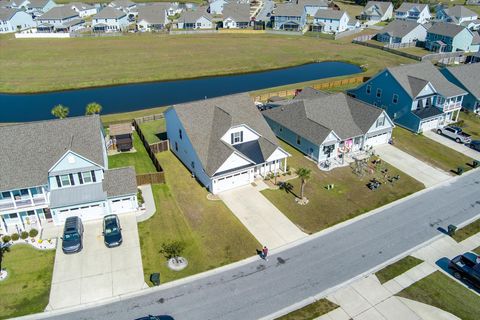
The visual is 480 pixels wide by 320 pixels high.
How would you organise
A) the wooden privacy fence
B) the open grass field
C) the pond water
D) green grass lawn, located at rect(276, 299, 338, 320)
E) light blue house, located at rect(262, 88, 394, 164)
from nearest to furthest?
1. green grass lawn, located at rect(276, 299, 338, 320)
2. light blue house, located at rect(262, 88, 394, 164)
3. the pond water
4. the wooden privacy fence
5. the open grass field

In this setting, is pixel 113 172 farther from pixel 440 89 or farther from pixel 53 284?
pixel 440 89

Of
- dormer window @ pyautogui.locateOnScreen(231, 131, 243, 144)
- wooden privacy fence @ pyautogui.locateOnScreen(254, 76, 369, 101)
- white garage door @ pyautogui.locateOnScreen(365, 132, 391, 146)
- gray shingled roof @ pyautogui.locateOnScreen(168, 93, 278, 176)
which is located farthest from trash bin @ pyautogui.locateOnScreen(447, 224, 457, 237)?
wooden privacy fence @ pyautogui.locateOnScreen(254, 76, 369, 101)

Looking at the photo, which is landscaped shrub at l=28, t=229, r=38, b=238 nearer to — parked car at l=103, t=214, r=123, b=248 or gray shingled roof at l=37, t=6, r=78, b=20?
parked car at l=103, t=214, r=123, b=248

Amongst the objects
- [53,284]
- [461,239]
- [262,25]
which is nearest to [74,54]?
[262,25]

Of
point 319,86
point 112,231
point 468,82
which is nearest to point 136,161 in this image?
point 112,231

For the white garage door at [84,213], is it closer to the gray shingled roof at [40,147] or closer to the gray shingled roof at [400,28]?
the gray shingled roof at [40,147]
